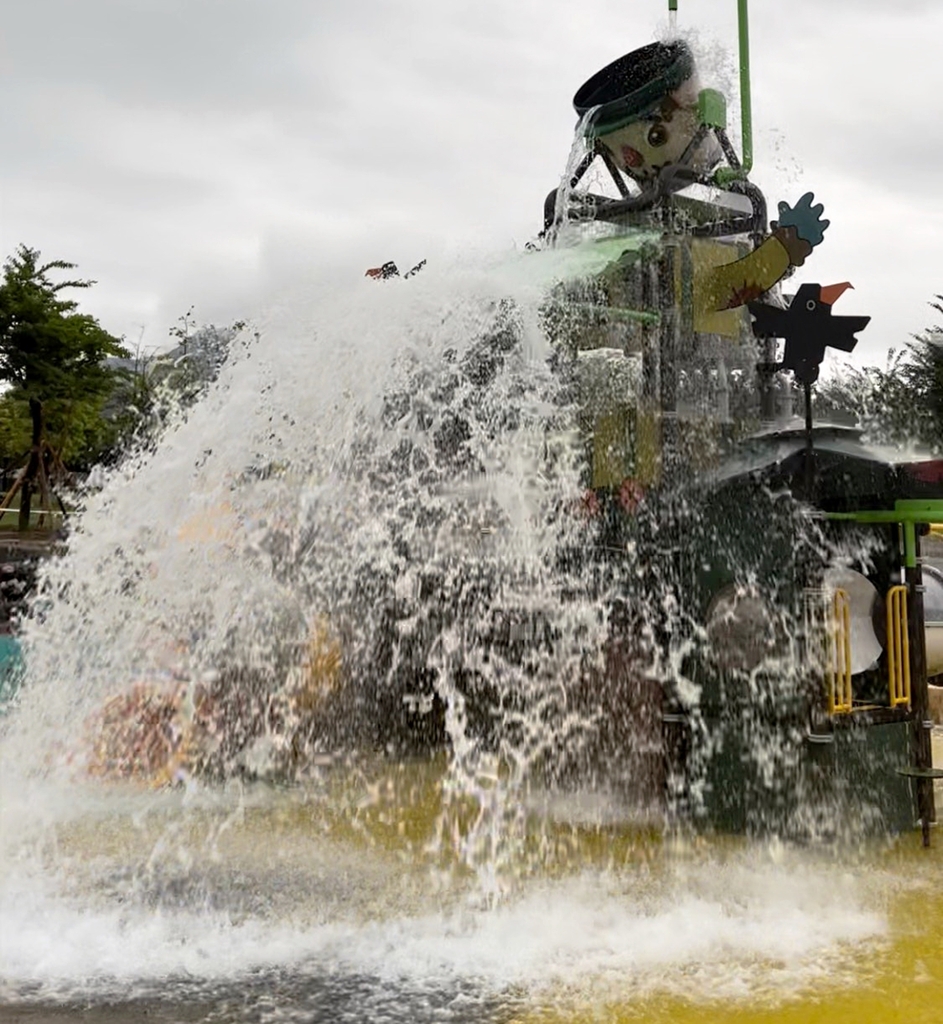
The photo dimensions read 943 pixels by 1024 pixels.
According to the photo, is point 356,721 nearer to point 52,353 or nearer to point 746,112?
point 746,112

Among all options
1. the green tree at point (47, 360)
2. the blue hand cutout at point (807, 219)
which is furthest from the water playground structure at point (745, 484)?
the green tree at point (47, 360)

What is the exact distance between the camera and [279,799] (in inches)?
234

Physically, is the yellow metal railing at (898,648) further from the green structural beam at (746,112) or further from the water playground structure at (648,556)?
the green structural beam at (746,112)

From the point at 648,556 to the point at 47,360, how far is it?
2158 cm

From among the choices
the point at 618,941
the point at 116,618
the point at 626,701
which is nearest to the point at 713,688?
the point at 626,701

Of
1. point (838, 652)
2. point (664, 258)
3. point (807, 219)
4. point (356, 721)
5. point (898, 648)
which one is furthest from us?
point (356, 721)

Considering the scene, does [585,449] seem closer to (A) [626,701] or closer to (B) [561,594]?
(B) [561,594]

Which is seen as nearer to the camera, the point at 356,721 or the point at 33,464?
the point at 356,721

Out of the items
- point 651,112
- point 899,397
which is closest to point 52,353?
point 899,397

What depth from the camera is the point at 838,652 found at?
16.4 feet

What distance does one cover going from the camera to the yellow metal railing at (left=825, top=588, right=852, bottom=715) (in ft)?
16.2

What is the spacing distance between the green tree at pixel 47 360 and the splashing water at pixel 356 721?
1841cm

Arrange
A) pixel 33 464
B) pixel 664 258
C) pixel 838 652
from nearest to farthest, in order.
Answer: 1. pixel 838 652
2. pixel 664 258
3. pixel 33 464

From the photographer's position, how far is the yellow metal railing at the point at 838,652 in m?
4.94
